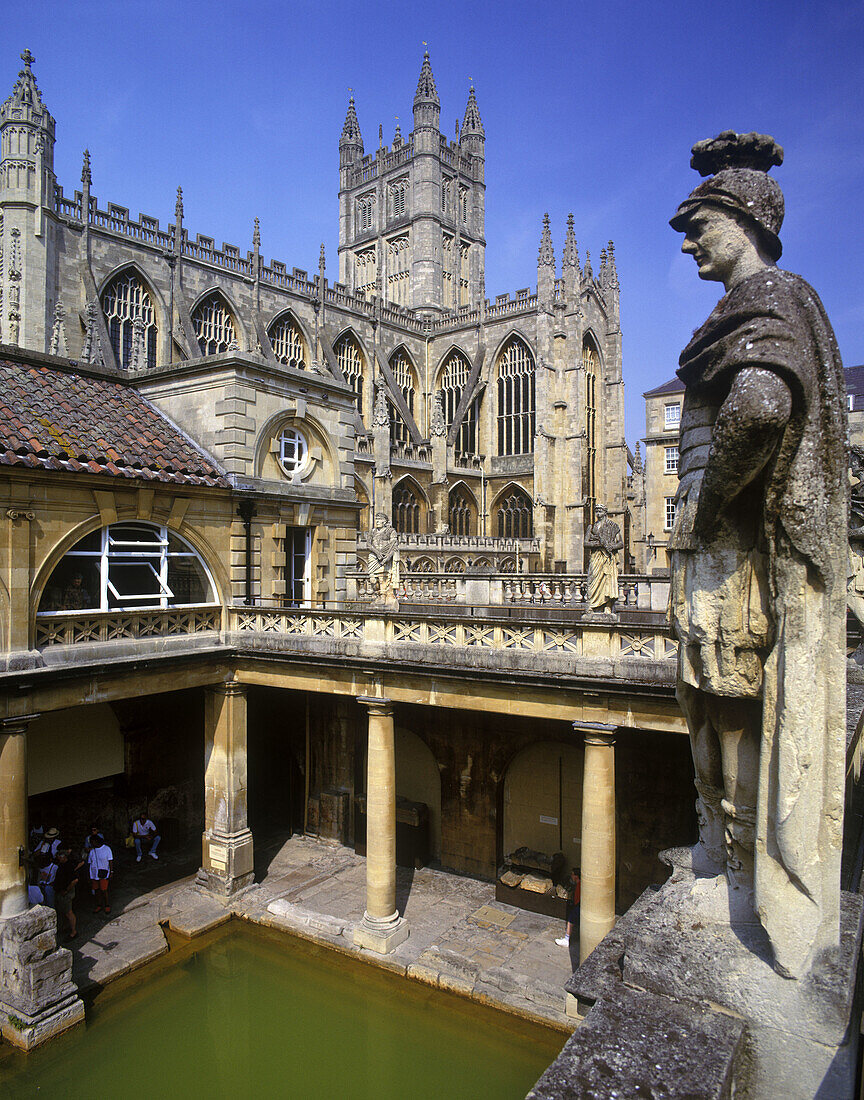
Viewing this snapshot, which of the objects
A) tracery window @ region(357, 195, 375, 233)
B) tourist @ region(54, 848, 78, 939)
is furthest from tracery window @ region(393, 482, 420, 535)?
tracery window @ region(357, 195, 375, 233)

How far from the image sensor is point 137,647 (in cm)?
1271

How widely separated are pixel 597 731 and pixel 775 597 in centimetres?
799

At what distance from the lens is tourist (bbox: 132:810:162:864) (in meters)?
15.7

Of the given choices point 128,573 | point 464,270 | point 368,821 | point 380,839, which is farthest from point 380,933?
point 464,270

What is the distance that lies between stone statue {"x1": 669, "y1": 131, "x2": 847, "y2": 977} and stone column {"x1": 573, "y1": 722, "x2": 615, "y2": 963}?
7843 mm

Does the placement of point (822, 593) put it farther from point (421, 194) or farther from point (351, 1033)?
point (421, 194)

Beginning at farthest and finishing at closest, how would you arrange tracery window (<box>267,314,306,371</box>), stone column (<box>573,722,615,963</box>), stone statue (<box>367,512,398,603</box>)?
tracery window (<box>267,314,306,371</box>), stone statue (<box>367,512,398,603</box>), stone column (<box>573,722,615,963</box>)

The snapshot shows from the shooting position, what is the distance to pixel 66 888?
12.9 meters

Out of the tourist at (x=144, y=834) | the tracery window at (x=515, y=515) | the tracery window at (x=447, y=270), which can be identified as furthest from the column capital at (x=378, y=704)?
the tracery window at (x=447, y=270)

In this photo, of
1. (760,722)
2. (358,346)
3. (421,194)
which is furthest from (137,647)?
(421,194)

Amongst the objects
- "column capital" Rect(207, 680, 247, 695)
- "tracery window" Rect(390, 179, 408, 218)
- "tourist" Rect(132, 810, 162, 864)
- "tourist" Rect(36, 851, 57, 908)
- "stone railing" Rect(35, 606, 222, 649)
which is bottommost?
"tourist" Rect(132, 810, 162, 864)

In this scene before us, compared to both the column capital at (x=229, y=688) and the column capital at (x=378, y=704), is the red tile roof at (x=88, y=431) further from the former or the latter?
the column capital at (x=378, y=704)

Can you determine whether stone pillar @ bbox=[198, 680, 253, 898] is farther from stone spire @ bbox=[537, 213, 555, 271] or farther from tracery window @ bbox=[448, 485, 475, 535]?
stone spire @ bbox=[537, 213, 555, 271]

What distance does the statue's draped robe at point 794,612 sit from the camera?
2512mm
